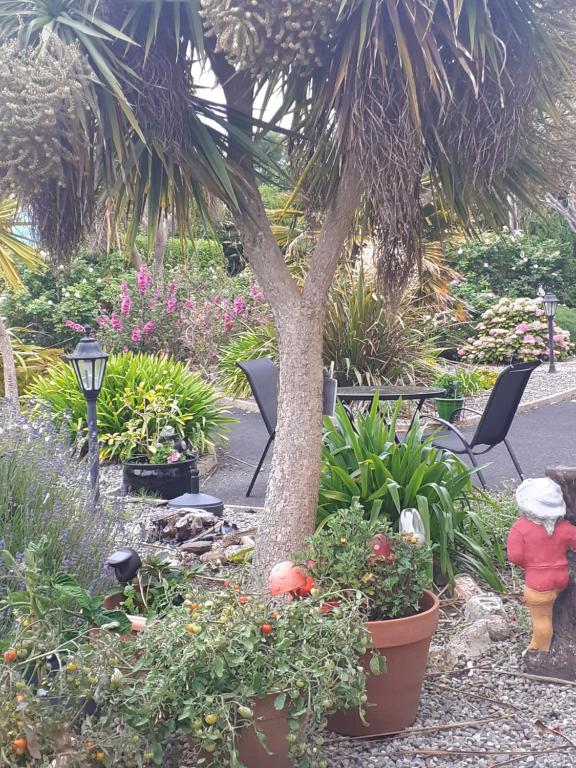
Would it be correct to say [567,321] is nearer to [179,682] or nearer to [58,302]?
[58,302]

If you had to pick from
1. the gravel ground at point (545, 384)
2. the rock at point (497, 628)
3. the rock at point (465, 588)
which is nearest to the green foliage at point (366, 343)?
the gravel ground at point (545, 384)

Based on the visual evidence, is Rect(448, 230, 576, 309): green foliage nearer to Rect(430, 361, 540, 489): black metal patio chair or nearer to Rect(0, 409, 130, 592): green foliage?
Rect(430, 361, 540, 489): black metal patio chair

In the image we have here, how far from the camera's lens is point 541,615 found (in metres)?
2.96

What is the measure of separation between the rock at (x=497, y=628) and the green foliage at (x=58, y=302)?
37.2 feet

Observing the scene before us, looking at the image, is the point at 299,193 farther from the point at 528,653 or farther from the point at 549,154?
the point at 528,653

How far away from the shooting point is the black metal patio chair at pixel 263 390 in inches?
236

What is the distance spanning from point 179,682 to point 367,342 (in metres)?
8.31

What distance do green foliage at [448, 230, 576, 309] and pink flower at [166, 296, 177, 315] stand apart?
8.16 m

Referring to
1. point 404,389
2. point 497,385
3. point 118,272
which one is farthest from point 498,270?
point 497,385

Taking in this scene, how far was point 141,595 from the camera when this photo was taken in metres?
2.98

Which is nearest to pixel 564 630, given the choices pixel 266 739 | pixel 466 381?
pixel 266 739

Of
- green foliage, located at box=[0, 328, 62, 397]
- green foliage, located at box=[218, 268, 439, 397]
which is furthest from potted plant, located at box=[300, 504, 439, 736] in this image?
green foliage, located at box=[0, 328, 62, 397]

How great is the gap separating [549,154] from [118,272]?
1392 centimetres

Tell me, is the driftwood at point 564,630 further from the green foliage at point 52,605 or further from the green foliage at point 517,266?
the green foliage at point 517,266
